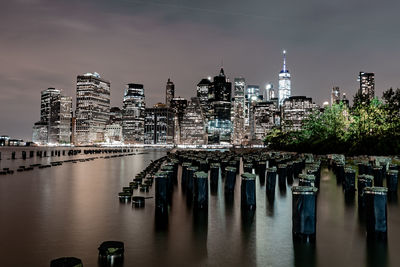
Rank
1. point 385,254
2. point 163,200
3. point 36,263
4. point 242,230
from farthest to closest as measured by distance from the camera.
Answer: point 163,200 → point 242,230 → point 385,254 → point 36,263

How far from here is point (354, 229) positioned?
8.48 meters

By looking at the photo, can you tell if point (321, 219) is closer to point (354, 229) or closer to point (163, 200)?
point (354, 229)

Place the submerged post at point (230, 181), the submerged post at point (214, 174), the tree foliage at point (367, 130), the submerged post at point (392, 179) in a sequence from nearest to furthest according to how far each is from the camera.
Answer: the submerged post at point (392, 179) < the submerged post at point (230, 181) < the submerged post at point (214, 174) < the tree foliage at point (367, 130)

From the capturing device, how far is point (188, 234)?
7.90 meters

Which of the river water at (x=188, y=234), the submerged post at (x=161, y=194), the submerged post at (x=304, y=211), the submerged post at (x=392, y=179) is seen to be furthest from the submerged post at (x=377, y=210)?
the submerged post at (x=392, y=179)

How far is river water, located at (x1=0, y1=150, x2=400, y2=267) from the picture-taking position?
6227mm

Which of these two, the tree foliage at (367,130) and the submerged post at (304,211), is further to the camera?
the tree foliage at (367,130)

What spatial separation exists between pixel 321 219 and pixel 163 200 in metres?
4.94

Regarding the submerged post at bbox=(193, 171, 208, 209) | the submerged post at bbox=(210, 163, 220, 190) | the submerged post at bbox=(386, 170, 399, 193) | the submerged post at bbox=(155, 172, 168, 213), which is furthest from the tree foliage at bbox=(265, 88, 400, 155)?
the submerged post at bbox=(155, 172, 168, 213)

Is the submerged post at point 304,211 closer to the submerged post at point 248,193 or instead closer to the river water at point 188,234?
the river water at point 188,234

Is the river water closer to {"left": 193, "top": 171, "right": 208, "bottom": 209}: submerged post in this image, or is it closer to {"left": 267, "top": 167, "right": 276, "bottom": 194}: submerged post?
{"left": 193, "top": 171, "right": 208, "bottom": 209}: submerged post

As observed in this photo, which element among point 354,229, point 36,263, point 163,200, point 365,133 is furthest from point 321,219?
point 365,133

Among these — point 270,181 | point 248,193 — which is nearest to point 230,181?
point 270,181

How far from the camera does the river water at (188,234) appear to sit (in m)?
6.23
